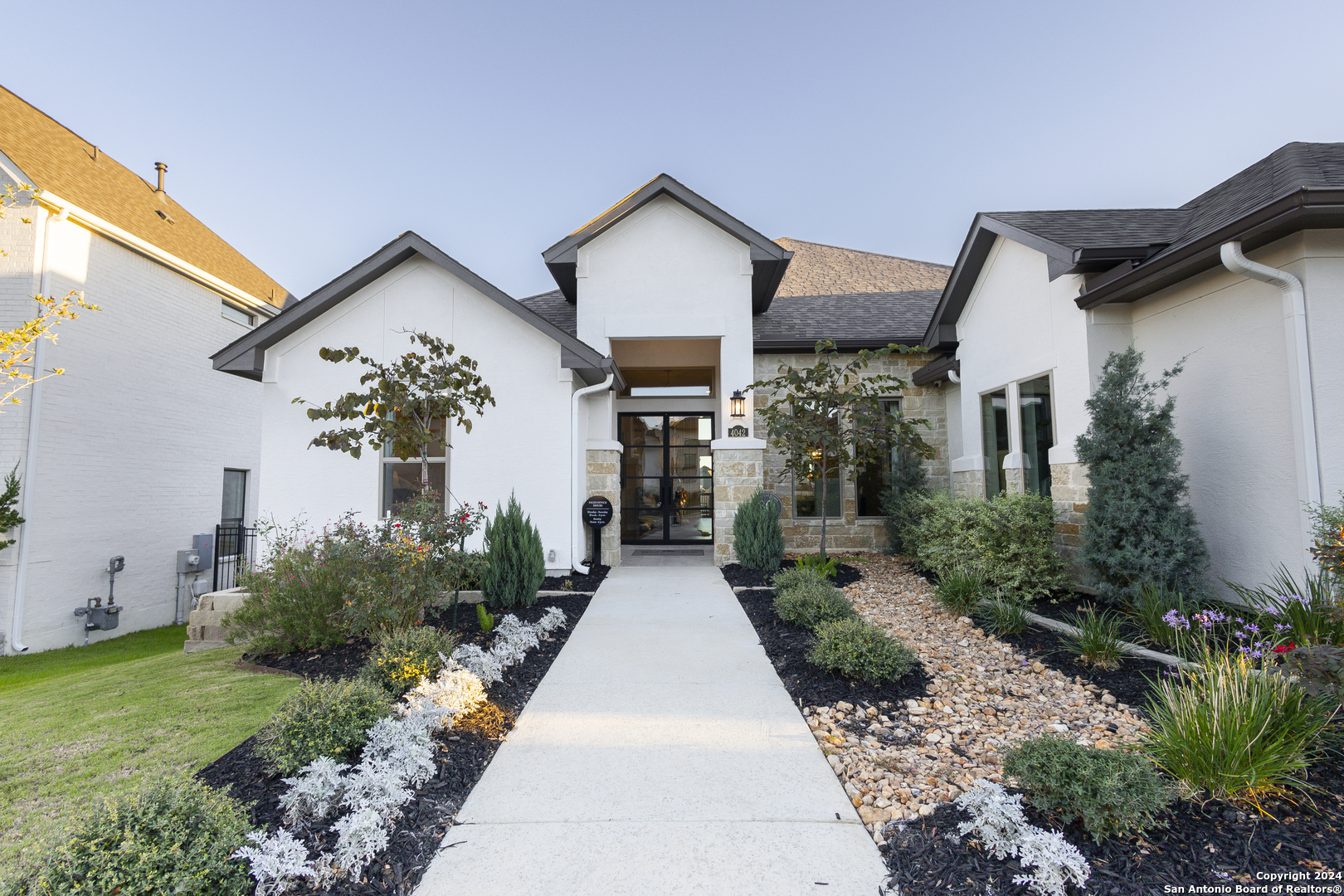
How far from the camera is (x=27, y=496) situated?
8375 millimetres

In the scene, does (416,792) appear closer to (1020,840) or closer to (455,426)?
(1020,840)

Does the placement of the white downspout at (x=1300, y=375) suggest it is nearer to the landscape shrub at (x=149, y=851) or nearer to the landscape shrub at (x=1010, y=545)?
the landscape shrub at (x=1010, y=545)

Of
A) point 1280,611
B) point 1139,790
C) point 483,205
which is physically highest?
point 483,205

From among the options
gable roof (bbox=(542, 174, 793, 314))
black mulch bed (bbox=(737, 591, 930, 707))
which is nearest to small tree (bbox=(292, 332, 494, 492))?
gable roof (bbox=(542, 174, 793, 314))

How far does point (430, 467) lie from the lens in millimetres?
8438

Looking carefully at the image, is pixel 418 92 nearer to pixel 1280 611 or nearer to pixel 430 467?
pixel 430 467

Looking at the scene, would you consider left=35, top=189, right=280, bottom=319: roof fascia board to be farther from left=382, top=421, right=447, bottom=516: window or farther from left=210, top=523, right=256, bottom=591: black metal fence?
left=382, top=421, right=447, bottom=516: window

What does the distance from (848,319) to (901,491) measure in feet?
11.7

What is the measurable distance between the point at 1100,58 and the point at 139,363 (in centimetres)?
1736

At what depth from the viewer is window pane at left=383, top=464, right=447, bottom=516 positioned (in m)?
8.37

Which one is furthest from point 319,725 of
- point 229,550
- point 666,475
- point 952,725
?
point 229,550

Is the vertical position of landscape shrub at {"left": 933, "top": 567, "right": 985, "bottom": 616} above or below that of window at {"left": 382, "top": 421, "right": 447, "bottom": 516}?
below

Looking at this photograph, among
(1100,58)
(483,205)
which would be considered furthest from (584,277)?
(483,205)

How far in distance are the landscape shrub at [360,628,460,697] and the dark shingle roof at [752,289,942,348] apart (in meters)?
7.60
